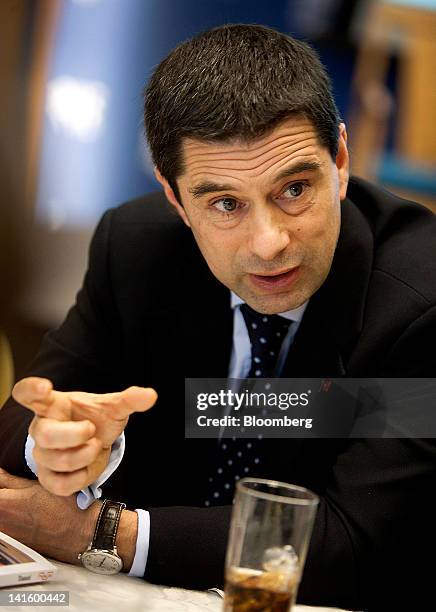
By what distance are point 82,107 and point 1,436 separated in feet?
7.03

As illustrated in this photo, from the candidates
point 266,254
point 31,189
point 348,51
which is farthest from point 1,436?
point 348,51

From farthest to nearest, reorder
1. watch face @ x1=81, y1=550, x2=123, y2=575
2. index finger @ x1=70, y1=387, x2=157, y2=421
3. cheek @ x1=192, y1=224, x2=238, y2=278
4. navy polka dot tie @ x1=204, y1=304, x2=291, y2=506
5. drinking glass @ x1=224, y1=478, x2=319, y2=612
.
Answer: navy polka dot tie @ x1=204, y1=304, x2=291, y2=506 → cheek @ x1=192, y1=224, x2=238, y2=278 → watch face @ x1=81, y1=550, x2=123, y2=575 → index finger @ x1=70, y1=387, x2=157, y2=421 → drinking glass @ x1=224, y1=478, x2=319, y2=612

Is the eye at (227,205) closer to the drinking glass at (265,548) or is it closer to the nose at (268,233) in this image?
the nose at (268,233)

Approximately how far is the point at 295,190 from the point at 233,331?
0.39 meters

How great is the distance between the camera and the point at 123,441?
140 centimetres

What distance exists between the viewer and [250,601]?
3.27 ft

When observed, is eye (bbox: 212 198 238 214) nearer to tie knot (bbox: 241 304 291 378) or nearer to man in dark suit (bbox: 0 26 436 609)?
man in dark suit (bbox: 0 26 436 609)

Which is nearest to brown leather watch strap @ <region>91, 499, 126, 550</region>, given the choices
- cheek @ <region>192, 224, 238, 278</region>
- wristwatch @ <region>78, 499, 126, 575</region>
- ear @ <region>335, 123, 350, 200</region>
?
wristwatch @ <region>78, 499, 126, 575</region>

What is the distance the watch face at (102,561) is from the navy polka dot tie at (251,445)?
1.35ft

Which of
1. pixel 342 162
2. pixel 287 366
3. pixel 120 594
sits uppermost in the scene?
pixel 342 162

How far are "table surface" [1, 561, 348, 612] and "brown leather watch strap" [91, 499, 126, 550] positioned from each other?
0.05 meters

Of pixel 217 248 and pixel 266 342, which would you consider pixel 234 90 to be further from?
pixel 266 342

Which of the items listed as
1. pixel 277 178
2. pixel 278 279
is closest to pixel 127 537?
pixel 278 279

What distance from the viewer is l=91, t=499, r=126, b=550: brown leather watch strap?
1.39 metres
